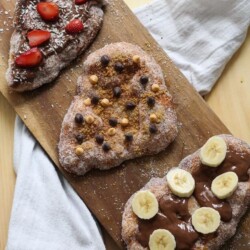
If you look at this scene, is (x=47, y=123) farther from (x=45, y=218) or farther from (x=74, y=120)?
(x=45, y=218)

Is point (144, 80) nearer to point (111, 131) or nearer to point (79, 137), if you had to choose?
point (111, 131)

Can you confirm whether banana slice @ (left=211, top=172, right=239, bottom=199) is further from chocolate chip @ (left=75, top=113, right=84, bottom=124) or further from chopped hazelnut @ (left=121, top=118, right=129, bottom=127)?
chocolate chip @ (left=75, top=113, right=84, bottom=124)

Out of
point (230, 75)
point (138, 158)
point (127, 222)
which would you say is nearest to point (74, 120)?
point (138, 158)

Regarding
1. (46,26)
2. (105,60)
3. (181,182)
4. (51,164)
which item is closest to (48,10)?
(46,26)

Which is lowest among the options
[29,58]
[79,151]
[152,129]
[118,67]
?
[152,129]

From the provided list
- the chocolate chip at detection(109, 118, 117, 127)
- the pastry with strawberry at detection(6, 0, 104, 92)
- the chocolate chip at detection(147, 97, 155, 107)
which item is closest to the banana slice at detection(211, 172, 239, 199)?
the chocolate chip at detection(147, 97, 155, 107)

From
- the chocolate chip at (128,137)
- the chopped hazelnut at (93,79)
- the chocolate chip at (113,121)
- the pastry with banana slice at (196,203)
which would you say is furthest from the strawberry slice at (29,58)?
the pastry with banana slice at (196,203)
